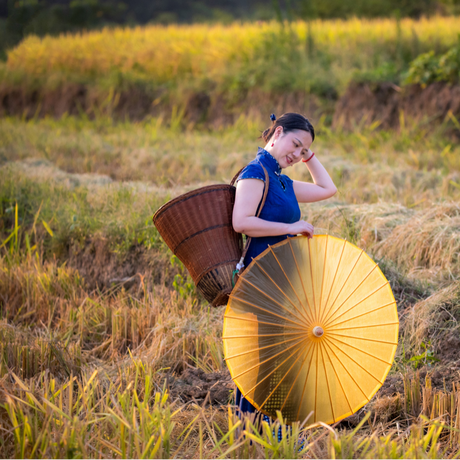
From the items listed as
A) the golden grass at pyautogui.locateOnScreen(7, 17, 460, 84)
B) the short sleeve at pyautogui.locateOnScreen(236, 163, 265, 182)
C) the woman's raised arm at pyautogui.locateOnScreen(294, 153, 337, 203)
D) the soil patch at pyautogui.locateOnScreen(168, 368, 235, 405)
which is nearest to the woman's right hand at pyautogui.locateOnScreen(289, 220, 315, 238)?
the short sleeve at pyautogui.locateOnScreen(236, 163, 265, 182)

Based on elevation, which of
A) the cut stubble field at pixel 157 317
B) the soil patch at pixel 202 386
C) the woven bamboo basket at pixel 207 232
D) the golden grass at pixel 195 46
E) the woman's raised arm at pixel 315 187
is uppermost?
the golden grass at pixel 195 46

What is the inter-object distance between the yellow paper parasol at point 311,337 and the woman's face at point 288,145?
16.5 inches

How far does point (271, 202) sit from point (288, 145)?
25cm

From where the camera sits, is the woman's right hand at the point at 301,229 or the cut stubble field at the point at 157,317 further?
the woman's right hand at the point at 301,229

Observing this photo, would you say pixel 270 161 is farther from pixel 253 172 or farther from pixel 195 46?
pixel 195 46

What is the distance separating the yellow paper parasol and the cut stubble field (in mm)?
153

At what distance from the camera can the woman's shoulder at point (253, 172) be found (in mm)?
1848

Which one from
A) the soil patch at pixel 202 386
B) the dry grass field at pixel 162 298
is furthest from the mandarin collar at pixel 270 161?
the soil patch at pixel 202 386

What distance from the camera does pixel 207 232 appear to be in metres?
1.93

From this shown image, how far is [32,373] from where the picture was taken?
2514mm

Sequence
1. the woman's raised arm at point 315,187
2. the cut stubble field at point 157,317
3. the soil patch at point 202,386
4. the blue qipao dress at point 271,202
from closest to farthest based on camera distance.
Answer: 1. the cut stubble field at point 157,317
2. the blue qipao dress at point 271,202
3. the woman's raised arm at point 315,187
4. the soil patch at point 202,386

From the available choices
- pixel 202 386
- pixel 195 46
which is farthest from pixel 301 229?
pixel 195 46

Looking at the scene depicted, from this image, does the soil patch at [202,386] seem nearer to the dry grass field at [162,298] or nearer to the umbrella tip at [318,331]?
the dry grass field at [162,298]

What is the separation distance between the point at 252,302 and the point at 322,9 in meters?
20.9
